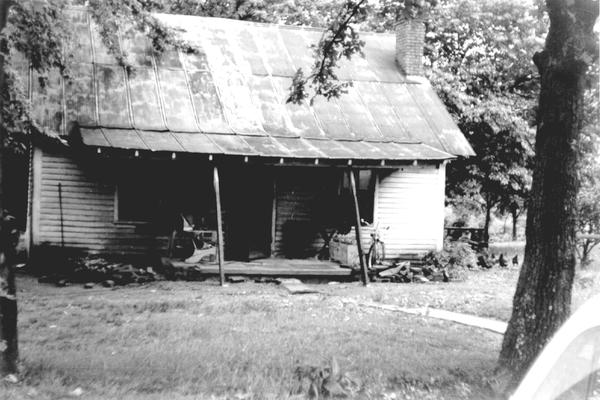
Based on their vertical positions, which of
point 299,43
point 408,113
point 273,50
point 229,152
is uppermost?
point 299,43

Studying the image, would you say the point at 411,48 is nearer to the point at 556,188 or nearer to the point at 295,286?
the point at 295,286

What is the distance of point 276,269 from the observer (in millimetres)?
15086

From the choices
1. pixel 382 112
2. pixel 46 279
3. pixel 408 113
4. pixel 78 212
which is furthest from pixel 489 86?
pixel 46 279

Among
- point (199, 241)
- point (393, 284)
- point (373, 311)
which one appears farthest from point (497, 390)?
point (199, 241)

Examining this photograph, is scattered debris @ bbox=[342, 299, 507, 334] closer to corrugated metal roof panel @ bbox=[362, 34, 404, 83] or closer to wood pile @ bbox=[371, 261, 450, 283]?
wood pile @ bbox=[371, 261, 450, 283]

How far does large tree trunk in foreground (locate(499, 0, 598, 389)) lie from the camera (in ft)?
21.0

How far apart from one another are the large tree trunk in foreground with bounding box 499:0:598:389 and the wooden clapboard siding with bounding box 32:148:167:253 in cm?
1143

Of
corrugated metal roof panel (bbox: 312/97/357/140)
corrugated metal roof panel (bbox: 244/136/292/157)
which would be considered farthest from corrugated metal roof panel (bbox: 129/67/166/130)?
corrugated metal roof panel (bbox: 312/97/357/140)

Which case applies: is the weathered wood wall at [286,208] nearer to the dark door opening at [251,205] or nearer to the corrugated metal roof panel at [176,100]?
the dark door opening at [251,205]

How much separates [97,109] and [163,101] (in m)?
1.73

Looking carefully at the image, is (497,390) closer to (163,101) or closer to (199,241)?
(199,241)

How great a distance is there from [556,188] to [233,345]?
13.6 ft

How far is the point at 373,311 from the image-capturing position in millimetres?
10875

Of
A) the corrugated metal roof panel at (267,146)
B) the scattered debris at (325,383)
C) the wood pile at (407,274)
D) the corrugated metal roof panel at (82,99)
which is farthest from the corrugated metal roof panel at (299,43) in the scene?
the scattered debris at (325,383)
